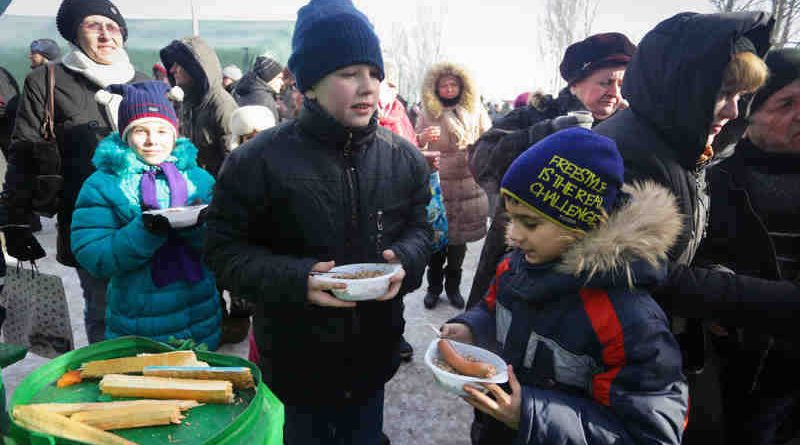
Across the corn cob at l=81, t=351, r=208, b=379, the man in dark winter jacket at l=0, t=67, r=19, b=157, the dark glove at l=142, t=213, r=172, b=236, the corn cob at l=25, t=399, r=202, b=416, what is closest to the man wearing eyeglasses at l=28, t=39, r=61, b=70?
the man in dark winter jacket at l=0, t=67, r=19, b=157

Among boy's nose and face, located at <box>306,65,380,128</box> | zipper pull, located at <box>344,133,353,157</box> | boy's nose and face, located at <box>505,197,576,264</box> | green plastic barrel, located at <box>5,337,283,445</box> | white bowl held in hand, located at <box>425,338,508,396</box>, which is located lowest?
white bowl held in hand, located at <box>425,338,508,396</box>

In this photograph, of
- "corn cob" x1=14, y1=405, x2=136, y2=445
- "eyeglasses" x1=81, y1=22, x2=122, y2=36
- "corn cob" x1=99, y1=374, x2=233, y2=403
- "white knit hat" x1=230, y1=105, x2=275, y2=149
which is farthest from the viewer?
"white knit hat" x1=230, y1=105, x2=275, y2=149

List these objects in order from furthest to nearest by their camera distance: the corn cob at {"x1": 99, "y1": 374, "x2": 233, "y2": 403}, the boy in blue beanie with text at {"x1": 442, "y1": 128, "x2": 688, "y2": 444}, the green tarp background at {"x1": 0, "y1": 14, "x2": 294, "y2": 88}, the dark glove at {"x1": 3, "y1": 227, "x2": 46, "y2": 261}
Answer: the green tarp background at {"x1": 0, "y1": 14, "x2": 294, "y2": 88} → the dark glove at {"x1": 3, "y1": 227, "x2": 46, "y2": 261} → the boy in blue beanie with text at {"x1": 442, "y1": 128, "x2": 688, "y2": 444} → the corn cob at {"x1": 99, "y1": 374, "x2": 233, "y2": 403}

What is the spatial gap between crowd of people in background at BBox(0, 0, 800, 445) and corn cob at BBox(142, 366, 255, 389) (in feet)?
1.60

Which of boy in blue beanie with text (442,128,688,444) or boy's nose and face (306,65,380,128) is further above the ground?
boy's nose and face (306,65,380,128)

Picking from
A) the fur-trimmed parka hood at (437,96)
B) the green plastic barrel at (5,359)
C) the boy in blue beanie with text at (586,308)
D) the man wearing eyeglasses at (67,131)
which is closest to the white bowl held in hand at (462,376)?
the boy in blue beanie with text at (586,308)

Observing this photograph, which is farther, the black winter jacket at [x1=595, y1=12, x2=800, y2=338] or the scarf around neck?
the scarf around neck

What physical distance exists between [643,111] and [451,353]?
1.21m

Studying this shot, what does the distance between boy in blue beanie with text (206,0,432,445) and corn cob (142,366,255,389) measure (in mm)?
507

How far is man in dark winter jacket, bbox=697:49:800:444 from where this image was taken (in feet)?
5.79

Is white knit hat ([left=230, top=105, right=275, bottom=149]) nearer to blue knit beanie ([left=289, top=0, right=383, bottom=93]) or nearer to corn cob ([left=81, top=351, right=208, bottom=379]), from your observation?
blue knit beanie ([left=289, top=0, right=383, bottom=93])

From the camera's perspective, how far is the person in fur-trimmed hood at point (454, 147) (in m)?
4.36

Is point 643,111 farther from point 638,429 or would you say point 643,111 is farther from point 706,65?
point 638,429

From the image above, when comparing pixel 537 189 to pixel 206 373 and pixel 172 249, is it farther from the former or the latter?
pixel 172 249
